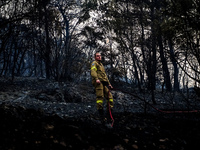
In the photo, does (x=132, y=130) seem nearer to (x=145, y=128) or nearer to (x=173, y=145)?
(x=145, y=128)

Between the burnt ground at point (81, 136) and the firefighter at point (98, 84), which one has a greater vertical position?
Answer: the firefighter at point (98, 84)

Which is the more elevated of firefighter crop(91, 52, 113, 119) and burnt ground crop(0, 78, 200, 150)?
firefighter crop(91, 52, 113, 119)

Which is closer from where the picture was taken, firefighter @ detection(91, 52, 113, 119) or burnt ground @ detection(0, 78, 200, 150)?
burnt ground @ detection(0, 78, 200, 150)

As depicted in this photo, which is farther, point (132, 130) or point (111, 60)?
point (111, 60)

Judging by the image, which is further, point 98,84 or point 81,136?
point 98,84

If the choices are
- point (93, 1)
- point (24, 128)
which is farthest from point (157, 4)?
point (24, 128)

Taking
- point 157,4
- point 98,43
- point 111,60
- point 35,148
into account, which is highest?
point 157,4

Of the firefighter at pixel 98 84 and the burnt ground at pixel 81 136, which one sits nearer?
the burnt ground at pixel 81 136

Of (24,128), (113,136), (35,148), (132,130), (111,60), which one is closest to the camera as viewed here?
(35,148)

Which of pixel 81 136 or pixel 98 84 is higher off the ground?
pixel 98 84

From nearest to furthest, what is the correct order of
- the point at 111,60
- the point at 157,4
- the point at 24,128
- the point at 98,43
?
the point at 24,128
the point at 157,4
the point at 111,60
the point at 98,43

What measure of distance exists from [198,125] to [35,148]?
331 cm

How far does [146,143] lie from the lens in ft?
7.95

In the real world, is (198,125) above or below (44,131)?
below
